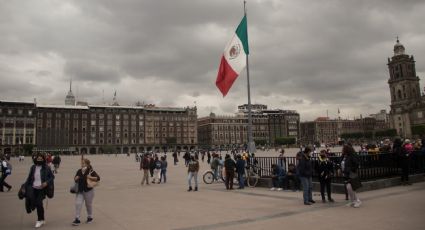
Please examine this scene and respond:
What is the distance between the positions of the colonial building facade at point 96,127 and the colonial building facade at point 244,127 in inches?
650

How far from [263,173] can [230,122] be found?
15299 centimetres

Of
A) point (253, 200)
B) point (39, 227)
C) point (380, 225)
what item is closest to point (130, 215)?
point (39, 227)

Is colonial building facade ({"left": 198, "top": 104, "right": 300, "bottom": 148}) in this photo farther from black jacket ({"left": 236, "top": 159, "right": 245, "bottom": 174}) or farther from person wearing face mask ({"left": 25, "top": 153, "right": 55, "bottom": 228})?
person wearing face mask ({"left": 25, "top": 153, "right": 55, "bottom": 228})

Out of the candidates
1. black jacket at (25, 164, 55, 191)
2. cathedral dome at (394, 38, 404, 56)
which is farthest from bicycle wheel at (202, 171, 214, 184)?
cathedral dome at (394, 38, 404, 56)

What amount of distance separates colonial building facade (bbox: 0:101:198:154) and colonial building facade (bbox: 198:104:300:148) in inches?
650

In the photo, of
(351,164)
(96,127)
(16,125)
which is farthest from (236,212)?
(96,127)

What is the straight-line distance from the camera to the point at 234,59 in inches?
679

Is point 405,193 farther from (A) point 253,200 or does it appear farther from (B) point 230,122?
(B) point 230,122

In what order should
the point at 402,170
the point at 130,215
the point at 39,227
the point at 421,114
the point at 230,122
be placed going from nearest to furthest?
the point at 39,227
the point at 130,215
the point at 402,170
the point at 421,114
the point at 230,122

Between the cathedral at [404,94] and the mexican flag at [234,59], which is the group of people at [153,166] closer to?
the mexican flag at [234,59]

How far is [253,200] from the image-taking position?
12312mm

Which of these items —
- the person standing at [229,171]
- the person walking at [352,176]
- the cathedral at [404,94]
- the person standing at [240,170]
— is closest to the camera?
the person walking at [352,176]

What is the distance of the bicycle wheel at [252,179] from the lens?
16.6 metres

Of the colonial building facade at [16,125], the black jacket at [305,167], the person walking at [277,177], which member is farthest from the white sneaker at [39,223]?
the colonial building facade at [16,125]
